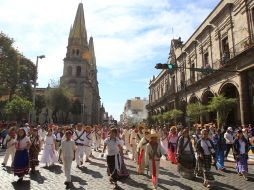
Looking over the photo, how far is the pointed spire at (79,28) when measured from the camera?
276ft

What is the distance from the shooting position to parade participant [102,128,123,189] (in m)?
8.65

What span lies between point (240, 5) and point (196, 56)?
1119 centimetres

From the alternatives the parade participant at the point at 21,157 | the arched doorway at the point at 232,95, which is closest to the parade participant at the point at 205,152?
the parade participant at the point at 21,157

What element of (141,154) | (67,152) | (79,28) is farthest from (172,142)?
(79,28)

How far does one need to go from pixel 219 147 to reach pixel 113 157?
19.8ft

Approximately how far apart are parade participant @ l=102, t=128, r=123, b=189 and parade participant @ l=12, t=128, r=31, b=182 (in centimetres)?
272

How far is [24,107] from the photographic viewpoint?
3541 cm

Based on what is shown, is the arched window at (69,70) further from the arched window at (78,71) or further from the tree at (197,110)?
the tree at (197,110)

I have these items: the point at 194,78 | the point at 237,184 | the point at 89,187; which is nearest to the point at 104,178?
the point at 89,187

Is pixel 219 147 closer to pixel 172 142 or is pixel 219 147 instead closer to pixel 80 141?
pixel 172 142

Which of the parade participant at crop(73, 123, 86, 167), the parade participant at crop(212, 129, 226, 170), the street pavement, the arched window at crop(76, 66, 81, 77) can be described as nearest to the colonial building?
the parade participant at crop(212, 129, 226, 170)

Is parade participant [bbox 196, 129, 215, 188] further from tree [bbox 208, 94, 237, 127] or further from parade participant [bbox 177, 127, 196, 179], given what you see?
tree [bbox 208, 94, 237, 127]

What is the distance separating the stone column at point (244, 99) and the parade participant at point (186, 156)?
12.7m

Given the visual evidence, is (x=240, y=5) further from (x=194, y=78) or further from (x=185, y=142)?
(x=185, y=142)
